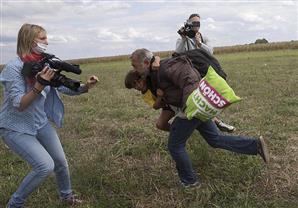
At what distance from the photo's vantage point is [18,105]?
13.6 ft

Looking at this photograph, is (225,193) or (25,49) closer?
(25,49)

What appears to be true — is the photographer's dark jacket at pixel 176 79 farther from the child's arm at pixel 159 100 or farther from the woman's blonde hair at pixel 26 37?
the woman's blonde hair at pixel 26 37

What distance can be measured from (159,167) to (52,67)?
2.16 m

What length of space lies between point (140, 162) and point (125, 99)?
587 cm

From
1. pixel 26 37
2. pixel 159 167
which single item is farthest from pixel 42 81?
pixel 159 167

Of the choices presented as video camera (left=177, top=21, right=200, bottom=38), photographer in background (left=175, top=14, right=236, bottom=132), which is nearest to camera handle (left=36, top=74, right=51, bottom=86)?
photographer in background (left=175, top=14, right=236, bottom=132)

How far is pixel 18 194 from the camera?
452cm

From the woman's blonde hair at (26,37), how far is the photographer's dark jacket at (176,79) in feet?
3.99

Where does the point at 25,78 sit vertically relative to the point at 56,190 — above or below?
above

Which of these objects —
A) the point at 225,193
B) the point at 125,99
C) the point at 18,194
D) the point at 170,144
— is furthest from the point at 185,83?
the point at 125,99

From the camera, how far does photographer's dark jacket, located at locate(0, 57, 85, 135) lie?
Answer: 13.7 ft

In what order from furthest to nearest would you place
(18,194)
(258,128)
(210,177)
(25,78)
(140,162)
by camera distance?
(258,128) → (140,162) → (210,177) → (18,194) → (25,78)

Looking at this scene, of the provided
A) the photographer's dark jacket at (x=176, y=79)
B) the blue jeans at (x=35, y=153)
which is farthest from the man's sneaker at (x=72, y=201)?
the photographer's dark jacket at (x=176, y=79)

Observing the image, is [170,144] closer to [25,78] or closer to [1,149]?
[25,78]
